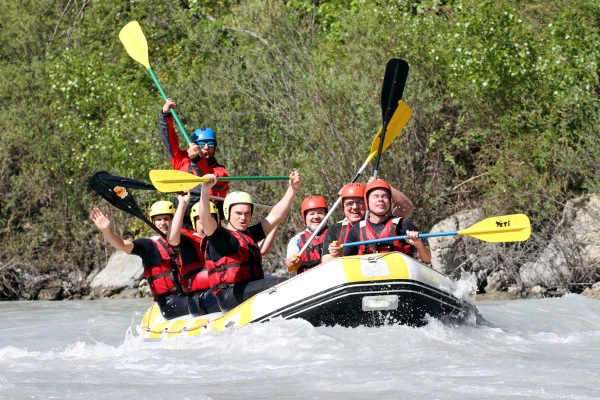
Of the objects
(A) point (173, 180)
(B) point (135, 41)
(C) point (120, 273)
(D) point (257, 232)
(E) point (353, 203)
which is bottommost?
(D) point (257, 232)

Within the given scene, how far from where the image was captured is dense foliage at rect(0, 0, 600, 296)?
471 inches

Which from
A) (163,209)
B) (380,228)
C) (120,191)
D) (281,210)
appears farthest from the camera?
(120,191)

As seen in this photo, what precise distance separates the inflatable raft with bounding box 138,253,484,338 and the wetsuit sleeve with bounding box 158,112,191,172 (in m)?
2.05

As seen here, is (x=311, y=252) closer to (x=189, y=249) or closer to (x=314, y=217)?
(x=314, y=217)

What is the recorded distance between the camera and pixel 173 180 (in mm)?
7316

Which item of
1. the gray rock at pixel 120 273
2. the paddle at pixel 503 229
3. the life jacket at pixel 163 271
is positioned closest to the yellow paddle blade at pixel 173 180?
the life jacket at pixel 163 271

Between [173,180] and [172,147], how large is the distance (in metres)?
1.15

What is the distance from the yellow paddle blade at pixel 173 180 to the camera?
7289 millimetres

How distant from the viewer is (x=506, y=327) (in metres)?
7.92

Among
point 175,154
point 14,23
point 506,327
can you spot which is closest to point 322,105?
point 175,154

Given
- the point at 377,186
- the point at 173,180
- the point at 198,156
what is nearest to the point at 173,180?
the point at 173,180

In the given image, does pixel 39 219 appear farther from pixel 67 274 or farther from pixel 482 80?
pixel 482 80

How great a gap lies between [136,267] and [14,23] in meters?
6.93

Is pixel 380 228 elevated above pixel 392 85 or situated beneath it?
situated beneath
